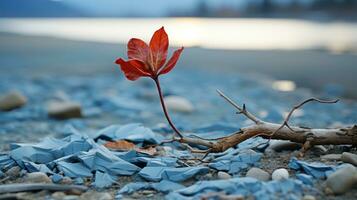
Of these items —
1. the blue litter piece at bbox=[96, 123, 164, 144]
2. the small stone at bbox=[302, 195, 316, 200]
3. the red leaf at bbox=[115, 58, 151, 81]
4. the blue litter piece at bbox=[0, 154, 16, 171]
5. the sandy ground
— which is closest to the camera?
the small stone at bbox=[302, 195, 316, 200]

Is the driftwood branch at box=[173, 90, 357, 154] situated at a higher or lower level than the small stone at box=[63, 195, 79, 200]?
higher

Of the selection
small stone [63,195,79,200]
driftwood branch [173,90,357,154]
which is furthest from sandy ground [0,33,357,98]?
small stone [63,195,79,200]

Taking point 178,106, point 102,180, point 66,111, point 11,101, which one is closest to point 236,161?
point 102,180

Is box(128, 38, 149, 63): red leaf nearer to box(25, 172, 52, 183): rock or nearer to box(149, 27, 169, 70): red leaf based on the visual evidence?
box(149, 27, 169, 70): red leaf

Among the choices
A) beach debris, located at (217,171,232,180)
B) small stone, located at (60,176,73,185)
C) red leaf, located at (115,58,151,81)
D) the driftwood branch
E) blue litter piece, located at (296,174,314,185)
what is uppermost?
red leaf, located at (115,58,151,81)

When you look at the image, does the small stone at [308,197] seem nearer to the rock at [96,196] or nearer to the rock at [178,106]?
the rock at [96,196]

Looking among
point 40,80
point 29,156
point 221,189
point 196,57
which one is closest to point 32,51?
point 196,57

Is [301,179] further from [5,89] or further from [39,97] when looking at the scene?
[5,89]
